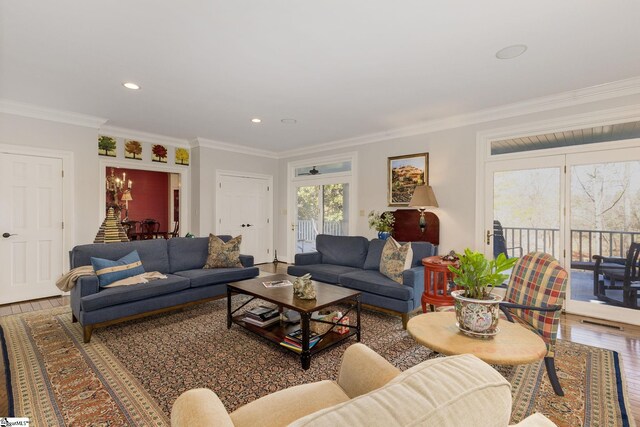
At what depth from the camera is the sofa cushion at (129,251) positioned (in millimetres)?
3309

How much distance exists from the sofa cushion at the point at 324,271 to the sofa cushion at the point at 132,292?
1.54m

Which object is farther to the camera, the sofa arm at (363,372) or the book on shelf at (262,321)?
the book on shelf at (262,321)

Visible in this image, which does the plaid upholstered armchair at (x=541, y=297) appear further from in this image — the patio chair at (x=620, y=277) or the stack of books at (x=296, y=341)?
the patio chair at (x=620, y=277)

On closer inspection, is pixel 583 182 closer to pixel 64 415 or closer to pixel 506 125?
pixel 506 125

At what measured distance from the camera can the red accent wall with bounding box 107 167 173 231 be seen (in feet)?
28.5

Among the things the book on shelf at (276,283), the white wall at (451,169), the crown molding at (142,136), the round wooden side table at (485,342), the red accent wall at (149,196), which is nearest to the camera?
the round wooden side table at (485,342)

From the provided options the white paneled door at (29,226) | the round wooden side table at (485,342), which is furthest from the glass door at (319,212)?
the round wooden side table at (485,342)

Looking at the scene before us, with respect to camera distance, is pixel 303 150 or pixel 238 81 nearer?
pixel 238 81

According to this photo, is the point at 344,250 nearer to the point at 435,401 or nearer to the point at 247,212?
the point at 247,212

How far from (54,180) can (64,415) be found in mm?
3745

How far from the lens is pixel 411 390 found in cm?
60

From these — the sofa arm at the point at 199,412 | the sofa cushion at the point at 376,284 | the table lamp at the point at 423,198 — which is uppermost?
the table lamp at the point at 423,198

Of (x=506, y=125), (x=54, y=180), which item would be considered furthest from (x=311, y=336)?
(x=54, y=180)

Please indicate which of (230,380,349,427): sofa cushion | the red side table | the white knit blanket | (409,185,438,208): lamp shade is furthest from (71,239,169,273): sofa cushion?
(409,185,438,208): lamp shade
